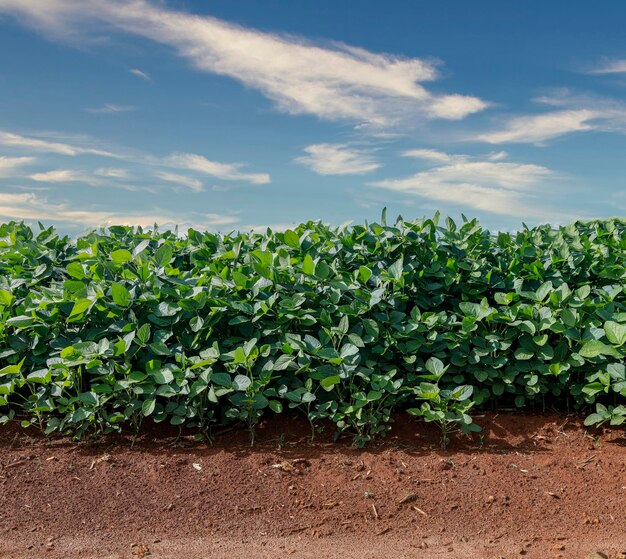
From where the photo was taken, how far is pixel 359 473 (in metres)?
3.21

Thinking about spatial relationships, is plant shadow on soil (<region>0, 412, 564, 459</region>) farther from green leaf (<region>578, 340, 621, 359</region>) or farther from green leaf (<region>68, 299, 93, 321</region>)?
green leaf (<region>68, 299, 93, 321</region>)

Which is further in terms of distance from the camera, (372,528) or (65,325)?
(65,325)

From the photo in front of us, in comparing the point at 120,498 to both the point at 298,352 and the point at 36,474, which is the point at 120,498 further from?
the point at 298,352

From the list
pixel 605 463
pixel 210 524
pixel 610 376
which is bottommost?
pixel 210 524

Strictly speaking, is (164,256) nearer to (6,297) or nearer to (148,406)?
(6,297)

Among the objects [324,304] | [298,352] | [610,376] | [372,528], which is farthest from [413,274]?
[372,528]

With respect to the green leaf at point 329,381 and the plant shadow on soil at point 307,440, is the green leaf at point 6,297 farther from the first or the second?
the green leaf at point 329,381

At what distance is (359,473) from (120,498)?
3.81 feet

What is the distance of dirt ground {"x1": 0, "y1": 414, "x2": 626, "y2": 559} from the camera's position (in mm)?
2791

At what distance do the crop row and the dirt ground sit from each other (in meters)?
0.17

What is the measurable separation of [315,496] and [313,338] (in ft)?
2.74

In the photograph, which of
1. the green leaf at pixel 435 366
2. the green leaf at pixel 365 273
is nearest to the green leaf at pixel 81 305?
the green leaf at pixel 365 273

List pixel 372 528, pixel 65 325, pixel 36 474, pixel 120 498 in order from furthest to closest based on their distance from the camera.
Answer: pixel 65 325 < pixel 36 474 < pixel 120 498 < pixel 372 528

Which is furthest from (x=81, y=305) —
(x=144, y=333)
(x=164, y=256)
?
(x=164, y=256)
